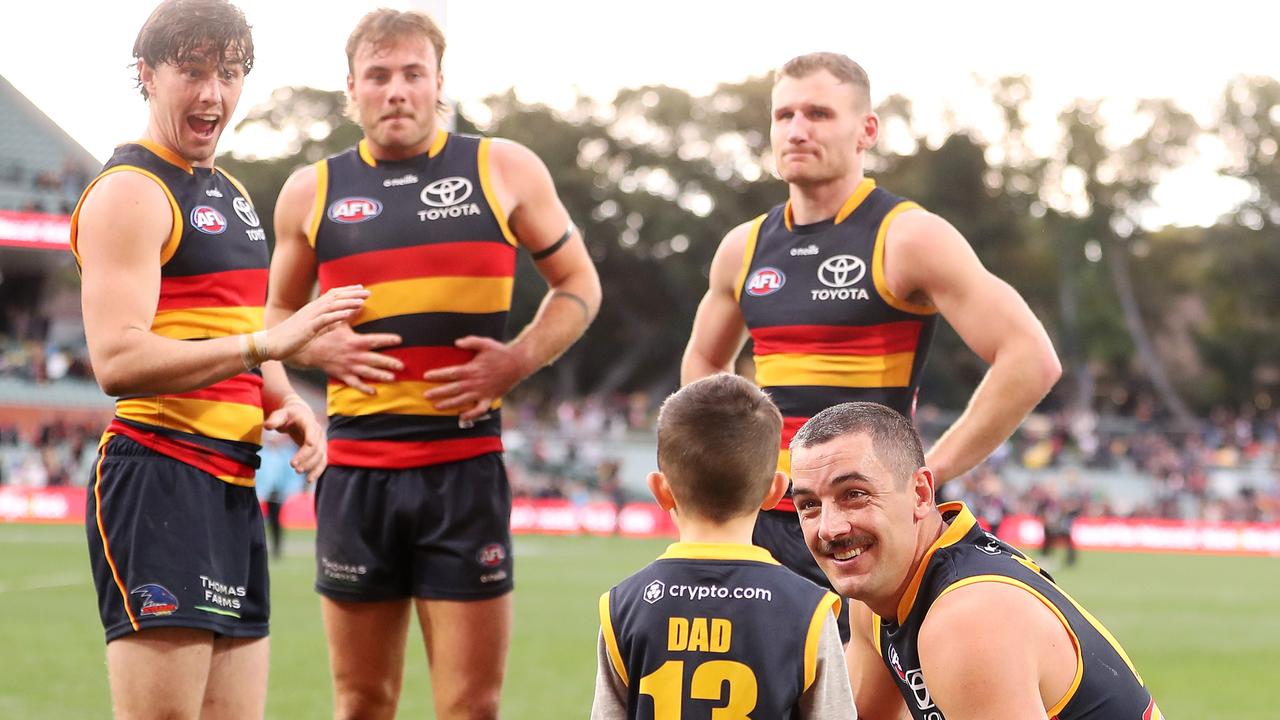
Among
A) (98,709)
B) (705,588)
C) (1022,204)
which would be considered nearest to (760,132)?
(1022,204)

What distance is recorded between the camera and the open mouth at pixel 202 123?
390 cm

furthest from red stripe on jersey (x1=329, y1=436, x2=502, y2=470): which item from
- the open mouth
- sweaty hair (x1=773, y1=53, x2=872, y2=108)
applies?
sweaty hair (x1=773, y1=53, x2=872, y2=108)

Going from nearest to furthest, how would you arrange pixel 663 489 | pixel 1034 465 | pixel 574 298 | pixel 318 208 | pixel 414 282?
pixel 663 489 → pixel 414 282 → pixel 318 208 → pixel 574 298 → pixel 1034 465

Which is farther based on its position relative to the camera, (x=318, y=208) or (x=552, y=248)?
(x=552, y=248)

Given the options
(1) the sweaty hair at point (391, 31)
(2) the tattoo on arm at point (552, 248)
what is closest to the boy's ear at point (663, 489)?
(2) the tattoo on arm at point (552, 248)

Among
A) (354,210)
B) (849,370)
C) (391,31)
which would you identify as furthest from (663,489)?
(391,31)

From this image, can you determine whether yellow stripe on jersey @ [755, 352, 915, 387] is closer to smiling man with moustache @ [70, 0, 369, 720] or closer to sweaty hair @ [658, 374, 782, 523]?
sweaty hair @ [658, 374, 782, 523]

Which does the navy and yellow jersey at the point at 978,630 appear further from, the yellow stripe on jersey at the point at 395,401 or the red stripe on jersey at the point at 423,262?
the red stripe on jersey at the point at 423,262

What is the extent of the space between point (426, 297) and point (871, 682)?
1924mm

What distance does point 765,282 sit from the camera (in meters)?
4.72

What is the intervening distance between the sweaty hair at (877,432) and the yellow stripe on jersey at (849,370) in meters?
1.07

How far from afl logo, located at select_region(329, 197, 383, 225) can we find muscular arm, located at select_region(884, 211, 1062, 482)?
1816 millimetres

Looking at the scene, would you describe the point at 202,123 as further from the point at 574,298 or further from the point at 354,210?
the point at 574,298

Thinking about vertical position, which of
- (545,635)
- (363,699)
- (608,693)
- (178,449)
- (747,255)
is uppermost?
(747,255)
